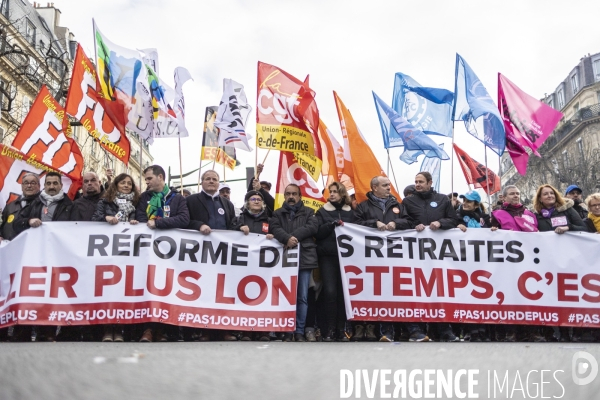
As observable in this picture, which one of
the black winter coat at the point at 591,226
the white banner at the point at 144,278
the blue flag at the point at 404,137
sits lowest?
the white banner at the point at 144,278

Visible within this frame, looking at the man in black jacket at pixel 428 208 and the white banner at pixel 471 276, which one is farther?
the man in black jacket at pixel 428 208

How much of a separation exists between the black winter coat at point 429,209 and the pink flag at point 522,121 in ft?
7.31

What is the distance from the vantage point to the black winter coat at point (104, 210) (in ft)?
25.9

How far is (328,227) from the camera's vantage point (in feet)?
27.2

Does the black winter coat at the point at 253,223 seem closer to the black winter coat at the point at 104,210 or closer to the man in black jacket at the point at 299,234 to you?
the man in black jacket at the point at 299,234

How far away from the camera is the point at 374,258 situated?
27.3 ft

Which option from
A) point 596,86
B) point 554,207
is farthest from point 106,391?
point 596,86

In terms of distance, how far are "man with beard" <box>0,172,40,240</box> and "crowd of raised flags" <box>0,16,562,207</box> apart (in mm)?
952

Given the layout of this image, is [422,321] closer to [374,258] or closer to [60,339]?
[374,258]

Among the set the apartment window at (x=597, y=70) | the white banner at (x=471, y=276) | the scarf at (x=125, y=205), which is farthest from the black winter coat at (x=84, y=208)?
the apartment window at (x=597, y=70)

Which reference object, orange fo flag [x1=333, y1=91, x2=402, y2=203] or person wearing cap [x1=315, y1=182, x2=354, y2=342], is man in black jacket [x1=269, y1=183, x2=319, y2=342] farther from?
orange fo flag [x1=333, y1=91, x2=402, y2=203]

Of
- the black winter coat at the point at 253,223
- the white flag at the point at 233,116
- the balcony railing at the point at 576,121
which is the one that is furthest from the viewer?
the balcony railing at the point at 576,121

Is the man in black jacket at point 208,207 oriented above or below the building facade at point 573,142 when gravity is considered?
below

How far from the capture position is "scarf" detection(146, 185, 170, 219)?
7996 millimetres
